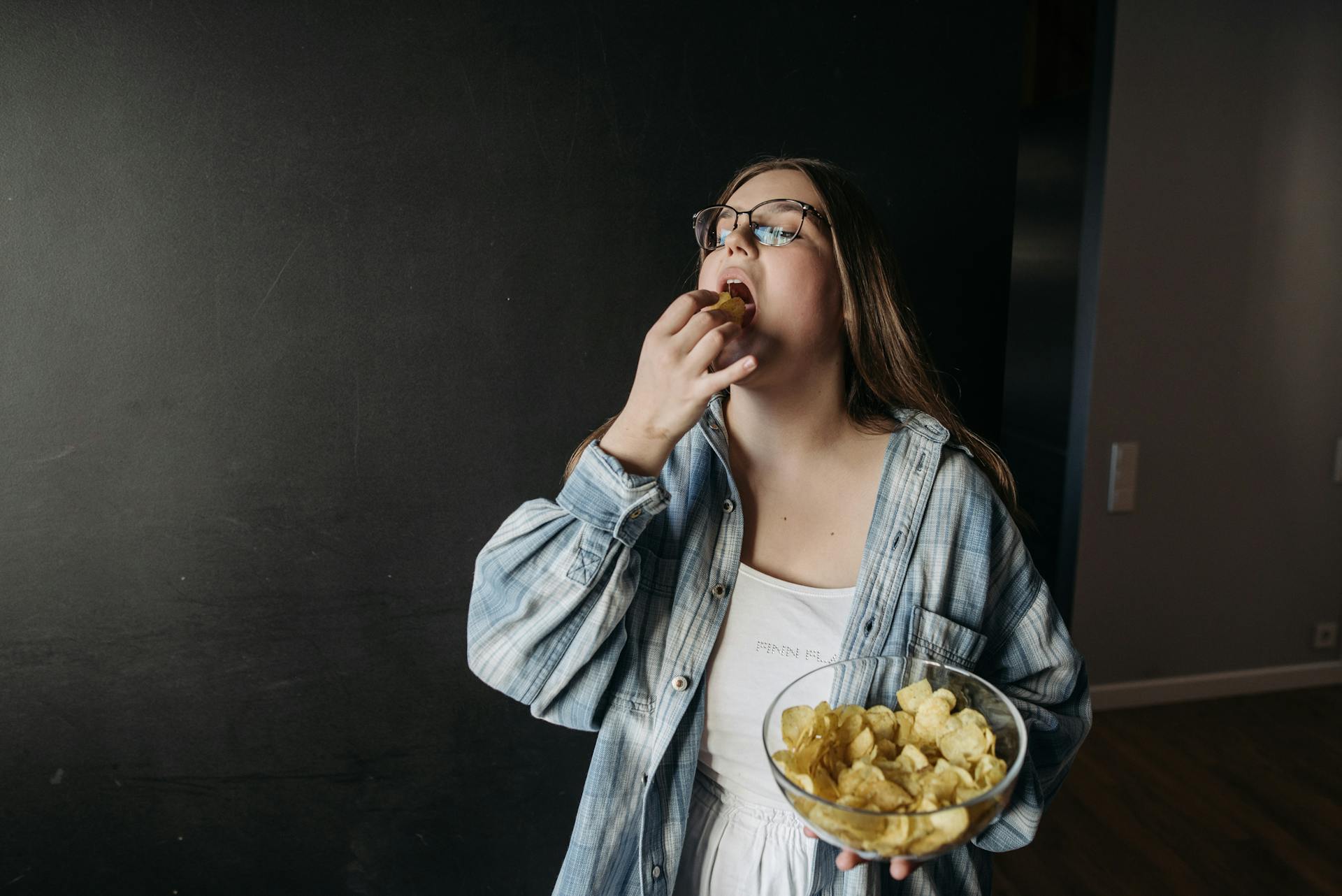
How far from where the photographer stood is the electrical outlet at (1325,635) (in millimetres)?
3417

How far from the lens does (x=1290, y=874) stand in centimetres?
235

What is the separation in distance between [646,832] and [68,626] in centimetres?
94

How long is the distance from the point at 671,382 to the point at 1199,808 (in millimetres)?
2662

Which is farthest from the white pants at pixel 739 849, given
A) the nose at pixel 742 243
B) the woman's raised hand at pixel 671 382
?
the nose at pixel 742 243

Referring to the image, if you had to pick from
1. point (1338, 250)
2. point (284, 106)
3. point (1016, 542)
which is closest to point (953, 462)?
point (1016, 542)

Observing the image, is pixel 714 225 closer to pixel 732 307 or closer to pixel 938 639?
pixel 732 307

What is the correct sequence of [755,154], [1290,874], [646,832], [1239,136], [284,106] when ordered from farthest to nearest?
[1239,136], [1290,874], [755,154], [284,106], [646,832]

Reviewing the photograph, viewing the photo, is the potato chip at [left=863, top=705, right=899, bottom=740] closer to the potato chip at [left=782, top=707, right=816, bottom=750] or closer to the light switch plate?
the potato chip at [left=782, top=707, right=816, bottom=750]

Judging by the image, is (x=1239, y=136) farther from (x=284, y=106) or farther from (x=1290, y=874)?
(x=284, y=106)

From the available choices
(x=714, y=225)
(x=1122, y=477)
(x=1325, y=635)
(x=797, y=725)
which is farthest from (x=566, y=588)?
(x=1325, y=635)

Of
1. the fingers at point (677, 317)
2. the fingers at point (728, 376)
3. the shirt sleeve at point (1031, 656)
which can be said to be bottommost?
the shirt sleeve at point (1031, 656)

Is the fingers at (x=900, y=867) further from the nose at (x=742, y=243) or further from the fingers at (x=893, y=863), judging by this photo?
the nose at (x=742, y=243)

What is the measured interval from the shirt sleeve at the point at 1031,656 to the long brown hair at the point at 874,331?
0.45 feet

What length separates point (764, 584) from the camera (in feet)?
3.71
